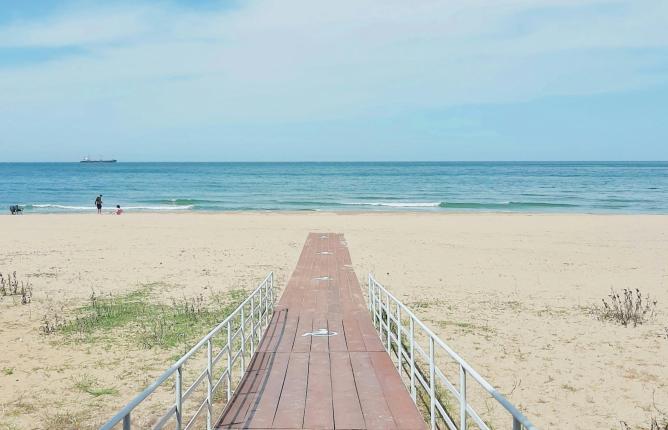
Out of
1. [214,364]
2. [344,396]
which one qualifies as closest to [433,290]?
[344,396]

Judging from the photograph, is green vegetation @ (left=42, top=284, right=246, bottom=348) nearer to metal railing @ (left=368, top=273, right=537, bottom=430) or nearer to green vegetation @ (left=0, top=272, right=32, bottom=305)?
green vegetation @ (left=0, top=272, right=32, bottom=305)

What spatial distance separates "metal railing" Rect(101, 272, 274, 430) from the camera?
4.37m

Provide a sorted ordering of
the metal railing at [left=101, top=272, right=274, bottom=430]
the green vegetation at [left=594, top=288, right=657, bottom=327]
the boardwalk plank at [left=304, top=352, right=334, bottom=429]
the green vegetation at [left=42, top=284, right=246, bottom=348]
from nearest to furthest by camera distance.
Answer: the metal railing at [left=101, top=272, right=274, bottom=430] < the boardwalk plank at [left=304, top=352, right=334, bottom=429] < the green vegetation at [left=42, top=284, right=246, bottom=348] < the green vegetation at [left=594, top=288, right=657, bottom=327]

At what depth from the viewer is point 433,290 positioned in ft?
50.4

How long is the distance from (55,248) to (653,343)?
20.1m

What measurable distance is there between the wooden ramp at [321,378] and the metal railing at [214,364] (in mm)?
260

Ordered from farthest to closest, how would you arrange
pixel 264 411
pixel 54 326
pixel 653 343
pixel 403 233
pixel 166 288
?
1. pixel 403 233
2. pixel 166 288
3. pixel 54 326
4. pixel 653 343
5. pixel 264 411

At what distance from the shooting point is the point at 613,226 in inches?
→ 1209

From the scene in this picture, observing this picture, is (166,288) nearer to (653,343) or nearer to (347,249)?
(347,249)

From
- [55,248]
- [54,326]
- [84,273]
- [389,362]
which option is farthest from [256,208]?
[389,362]

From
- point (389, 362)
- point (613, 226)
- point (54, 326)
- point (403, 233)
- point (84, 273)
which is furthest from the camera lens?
point (613, 226)

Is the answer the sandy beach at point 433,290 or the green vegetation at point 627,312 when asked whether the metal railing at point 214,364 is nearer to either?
the sandy beach at point 433,290

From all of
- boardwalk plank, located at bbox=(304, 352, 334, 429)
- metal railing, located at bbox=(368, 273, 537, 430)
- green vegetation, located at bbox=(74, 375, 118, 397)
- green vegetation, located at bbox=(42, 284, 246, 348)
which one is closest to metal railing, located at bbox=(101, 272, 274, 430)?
green vegetation, located at bbox=(42, 284, 246, 348)

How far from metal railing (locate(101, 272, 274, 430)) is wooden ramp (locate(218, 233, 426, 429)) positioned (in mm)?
260
